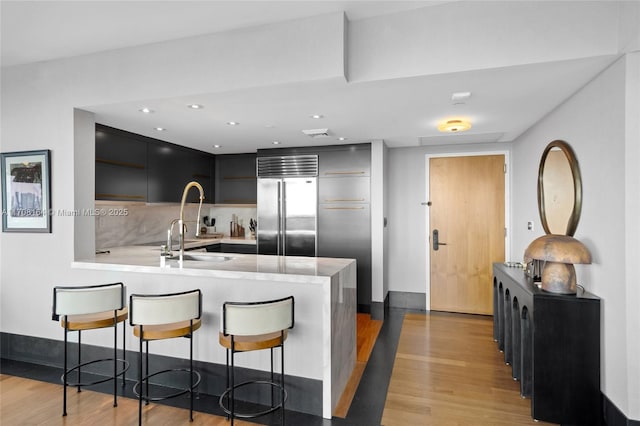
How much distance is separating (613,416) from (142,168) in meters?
4.68

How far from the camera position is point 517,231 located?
164 inches

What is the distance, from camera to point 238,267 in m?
2.63

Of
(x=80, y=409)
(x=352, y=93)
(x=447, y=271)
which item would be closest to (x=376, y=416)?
(x=80, y=409)

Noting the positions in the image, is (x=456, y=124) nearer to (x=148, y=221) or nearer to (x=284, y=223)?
(x=284, y=223)

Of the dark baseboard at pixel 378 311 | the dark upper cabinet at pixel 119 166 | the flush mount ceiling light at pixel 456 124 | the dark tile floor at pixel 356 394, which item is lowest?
the dark tile floor at pixel 356 394

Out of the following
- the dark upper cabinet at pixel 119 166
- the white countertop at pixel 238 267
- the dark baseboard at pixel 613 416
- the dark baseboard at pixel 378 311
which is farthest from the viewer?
the dark baseboard at pixel 378 311

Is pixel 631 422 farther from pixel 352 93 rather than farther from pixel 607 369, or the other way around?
pixel 352 93

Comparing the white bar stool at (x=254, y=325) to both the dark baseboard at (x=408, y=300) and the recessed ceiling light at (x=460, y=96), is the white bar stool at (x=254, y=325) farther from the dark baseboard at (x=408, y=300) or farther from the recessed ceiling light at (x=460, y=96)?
the dark baseboard at (x=408, y=300)

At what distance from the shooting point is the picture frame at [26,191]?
3.04 meters

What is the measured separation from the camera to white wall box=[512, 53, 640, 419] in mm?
1932

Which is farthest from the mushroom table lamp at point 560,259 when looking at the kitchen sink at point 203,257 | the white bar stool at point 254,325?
the kitchen sink at point 203,257

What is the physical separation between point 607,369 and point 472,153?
9.91 ft

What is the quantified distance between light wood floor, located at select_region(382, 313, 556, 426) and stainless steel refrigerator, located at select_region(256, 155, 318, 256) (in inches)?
70.6

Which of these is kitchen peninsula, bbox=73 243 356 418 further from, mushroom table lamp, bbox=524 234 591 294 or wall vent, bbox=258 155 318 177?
wall vent, bbox=258 155 318 177
